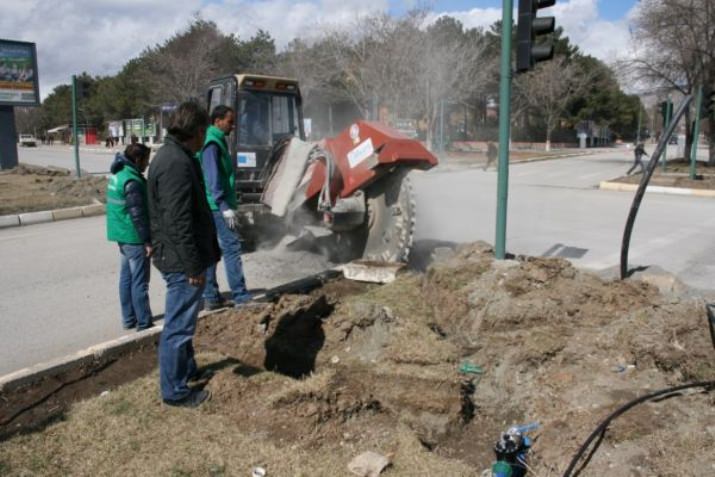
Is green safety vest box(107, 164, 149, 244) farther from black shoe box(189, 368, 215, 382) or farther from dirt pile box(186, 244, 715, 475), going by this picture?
black shoe box(189, 368, 215, 382)

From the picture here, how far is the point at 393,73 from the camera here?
29.5 metres

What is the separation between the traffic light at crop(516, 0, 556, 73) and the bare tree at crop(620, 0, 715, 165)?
2011 centimetres

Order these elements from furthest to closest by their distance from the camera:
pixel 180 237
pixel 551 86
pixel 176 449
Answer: pixel 551 86 < pixel 180 237 < pixel 176 449

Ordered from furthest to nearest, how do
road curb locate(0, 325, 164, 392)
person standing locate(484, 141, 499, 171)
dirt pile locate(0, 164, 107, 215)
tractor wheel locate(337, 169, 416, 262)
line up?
person standing locate(484, 141, 499, 171), dirt pile locate(0, 164, 107, 215), tractor wheel locate(337, 169, 416, 262), road curb locate(0, 325, 164, 392)

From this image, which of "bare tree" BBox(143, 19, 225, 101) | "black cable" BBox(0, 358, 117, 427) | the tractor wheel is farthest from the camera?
"bare tree" BBox(143, 19, 225, 101)

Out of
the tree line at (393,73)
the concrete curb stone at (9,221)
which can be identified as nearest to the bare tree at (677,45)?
the tree line at (393,73)

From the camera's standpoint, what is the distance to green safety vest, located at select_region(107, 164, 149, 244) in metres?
5.14

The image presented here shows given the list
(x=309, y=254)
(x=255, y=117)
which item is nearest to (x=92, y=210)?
(x=255, y=117)

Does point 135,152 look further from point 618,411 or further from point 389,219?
point 618,411

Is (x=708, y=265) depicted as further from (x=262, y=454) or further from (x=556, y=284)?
(x=262, y=454)

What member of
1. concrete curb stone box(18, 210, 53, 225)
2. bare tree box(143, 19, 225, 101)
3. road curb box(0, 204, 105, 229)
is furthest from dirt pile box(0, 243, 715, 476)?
bare tree box(143, 19, 225, 101)

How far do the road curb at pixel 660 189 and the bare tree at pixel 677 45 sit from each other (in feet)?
22.6

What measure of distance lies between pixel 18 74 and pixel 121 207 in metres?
21.3

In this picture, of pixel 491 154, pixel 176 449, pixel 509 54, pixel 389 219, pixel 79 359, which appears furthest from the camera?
pixel 491 154
